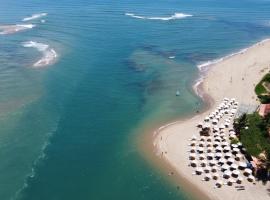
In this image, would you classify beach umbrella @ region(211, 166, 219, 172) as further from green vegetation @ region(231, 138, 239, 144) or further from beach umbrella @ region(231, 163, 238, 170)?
green vegetation @ region(231, 138, 239, 144)

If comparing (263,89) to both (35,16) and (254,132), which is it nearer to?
(254,132)

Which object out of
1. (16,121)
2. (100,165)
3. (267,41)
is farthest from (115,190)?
(267,41)

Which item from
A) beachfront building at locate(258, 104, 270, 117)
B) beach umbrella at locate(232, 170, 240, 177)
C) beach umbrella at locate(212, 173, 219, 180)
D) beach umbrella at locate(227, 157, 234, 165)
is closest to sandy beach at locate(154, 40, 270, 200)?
beach umbrella at locate(212, 173, 219, 180)

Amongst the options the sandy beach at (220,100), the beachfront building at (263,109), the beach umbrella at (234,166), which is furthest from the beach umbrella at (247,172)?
the beachfront building at (263,109)

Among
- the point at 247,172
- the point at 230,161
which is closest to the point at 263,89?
the point at 230,161

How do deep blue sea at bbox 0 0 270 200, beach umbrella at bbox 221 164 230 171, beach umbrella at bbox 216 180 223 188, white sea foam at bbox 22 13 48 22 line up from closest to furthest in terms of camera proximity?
beach umbrella at bbox 216 180 223 188 < deep blue sea at bbox 0 0 270 200 < beach umbrella at bbox 221 164 230 171 < white sea foam at bbox 22 13 48 22

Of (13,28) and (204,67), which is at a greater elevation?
(13,28)
